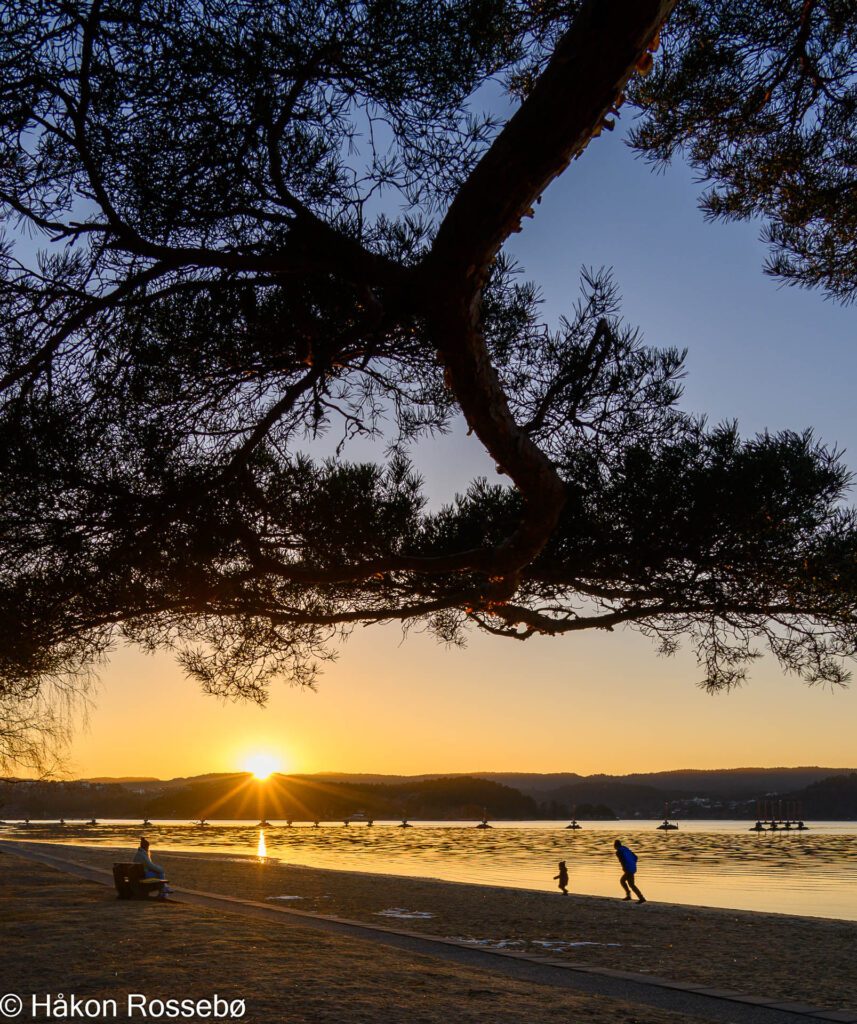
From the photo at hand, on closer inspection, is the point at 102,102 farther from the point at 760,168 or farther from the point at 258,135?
the point at 760,168

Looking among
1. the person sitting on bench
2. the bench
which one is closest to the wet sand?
the bench

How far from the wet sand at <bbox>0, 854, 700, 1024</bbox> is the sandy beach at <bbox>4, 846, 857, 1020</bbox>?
0.39 m

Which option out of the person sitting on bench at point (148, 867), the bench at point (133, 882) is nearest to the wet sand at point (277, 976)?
the bench at point (133, 882)

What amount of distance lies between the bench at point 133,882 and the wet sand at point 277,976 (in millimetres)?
3776

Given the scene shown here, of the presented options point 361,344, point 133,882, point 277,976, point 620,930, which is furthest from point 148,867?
point 361,344

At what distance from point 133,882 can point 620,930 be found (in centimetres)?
631

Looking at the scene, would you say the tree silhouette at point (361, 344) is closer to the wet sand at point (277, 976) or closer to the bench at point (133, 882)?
the wet sand at point (277, 976)

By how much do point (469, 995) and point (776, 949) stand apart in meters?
6.44

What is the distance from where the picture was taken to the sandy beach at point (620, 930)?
815cm

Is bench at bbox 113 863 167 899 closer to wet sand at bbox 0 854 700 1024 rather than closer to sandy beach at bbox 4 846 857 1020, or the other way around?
sandy beach at bbox 4 846 857 1020

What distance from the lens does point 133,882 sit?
42.3 feet

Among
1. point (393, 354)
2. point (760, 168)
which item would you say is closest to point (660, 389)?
point (760, 168)

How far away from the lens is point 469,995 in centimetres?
539

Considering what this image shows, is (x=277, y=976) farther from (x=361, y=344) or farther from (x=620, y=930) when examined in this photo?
(x=620, y=930)
